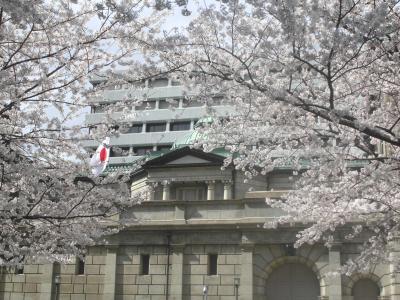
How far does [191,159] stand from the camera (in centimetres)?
3875

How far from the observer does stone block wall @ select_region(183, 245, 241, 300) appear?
27.3 metres

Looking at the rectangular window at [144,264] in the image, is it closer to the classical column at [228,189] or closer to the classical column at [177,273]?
the classical column at [177,273]

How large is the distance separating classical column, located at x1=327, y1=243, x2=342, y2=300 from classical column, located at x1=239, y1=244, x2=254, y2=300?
3589mm

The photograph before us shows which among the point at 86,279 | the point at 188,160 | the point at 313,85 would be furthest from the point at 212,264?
the point at 313,85

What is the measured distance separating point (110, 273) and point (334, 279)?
35.9 feet

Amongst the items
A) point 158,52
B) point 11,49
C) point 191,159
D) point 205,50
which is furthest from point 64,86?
point 191,159

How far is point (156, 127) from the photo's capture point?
281 feet

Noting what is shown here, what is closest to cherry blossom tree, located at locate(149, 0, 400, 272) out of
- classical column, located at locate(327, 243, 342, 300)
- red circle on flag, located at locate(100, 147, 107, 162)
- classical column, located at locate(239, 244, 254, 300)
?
red circle on flag, located at locate(100, 147, 107, 162)

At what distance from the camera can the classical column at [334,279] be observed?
83.8ft

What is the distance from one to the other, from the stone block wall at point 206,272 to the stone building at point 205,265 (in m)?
0.05

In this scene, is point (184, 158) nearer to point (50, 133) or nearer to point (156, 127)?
point (50, 133)

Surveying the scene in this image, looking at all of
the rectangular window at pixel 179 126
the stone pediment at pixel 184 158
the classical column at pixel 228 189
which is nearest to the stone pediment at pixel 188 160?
the stone pediment at pixel 184 158

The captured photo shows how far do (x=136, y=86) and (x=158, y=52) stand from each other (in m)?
1.08

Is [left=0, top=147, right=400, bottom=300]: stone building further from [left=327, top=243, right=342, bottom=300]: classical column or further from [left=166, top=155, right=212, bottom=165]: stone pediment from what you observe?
[left=166, top=155, right=212, bottom=165]: stone pediment
